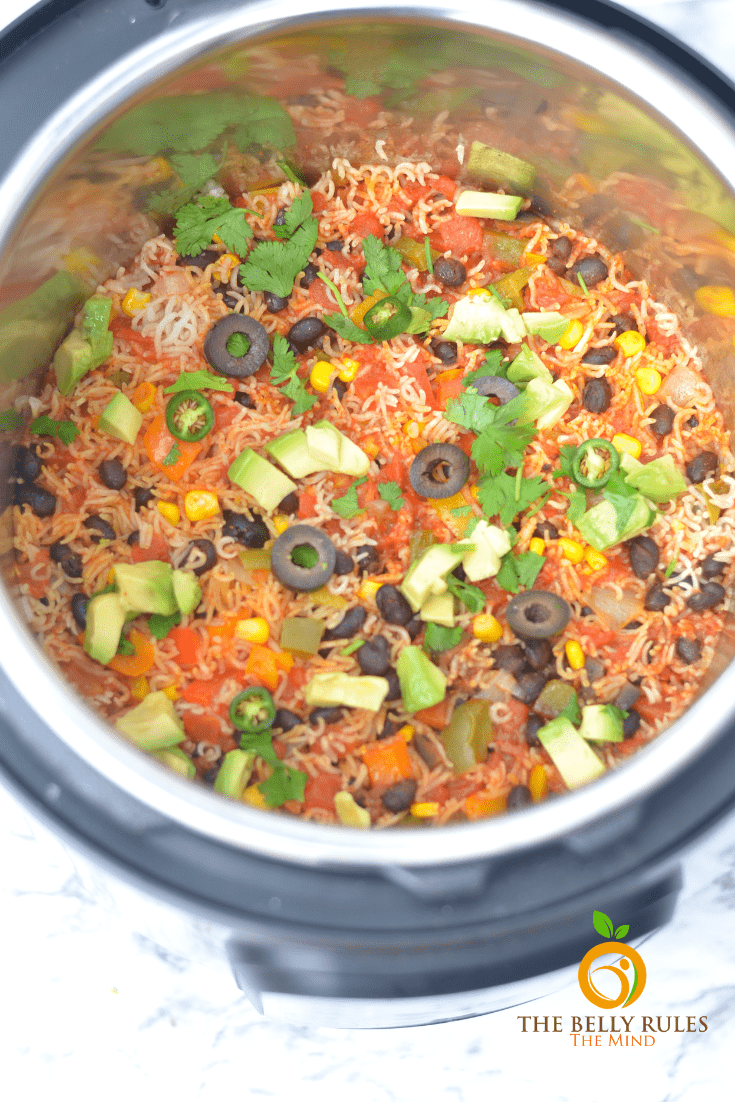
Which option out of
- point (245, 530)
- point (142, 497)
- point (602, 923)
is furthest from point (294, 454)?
point (602, 923)

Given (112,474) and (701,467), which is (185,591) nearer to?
(112,474)

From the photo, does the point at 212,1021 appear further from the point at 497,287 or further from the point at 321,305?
the point at 497,287

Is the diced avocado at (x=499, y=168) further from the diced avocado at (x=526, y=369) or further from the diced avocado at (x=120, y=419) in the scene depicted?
the diced avocado at (x=120, y=419)

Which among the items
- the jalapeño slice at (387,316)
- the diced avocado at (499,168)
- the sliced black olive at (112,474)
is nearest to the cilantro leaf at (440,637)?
the jalapeño slice at (387,316)

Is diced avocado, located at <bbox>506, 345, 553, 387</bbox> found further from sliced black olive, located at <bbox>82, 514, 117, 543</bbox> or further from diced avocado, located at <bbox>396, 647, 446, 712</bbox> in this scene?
sliced black olive, located at <bbox>82, 514, 117, 543</bbox>

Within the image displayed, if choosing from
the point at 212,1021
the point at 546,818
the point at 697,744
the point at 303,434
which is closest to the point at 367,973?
the point at 546,818
